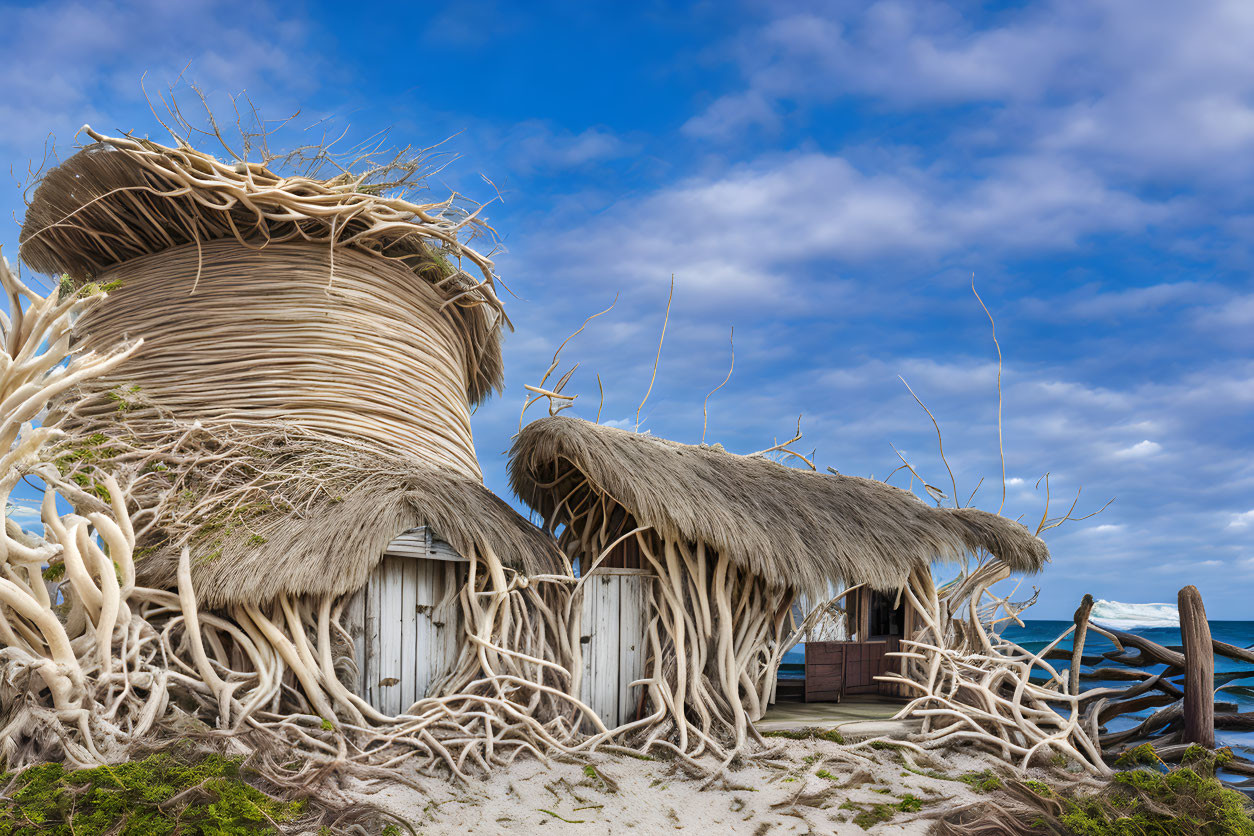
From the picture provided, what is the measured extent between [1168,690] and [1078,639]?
4.09 ft

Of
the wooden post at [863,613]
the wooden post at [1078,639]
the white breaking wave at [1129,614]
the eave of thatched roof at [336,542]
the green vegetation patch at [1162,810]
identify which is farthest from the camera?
the white breaking wave at [1129,614]

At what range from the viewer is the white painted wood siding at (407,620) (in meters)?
5.47

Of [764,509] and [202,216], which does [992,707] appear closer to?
[764,509]

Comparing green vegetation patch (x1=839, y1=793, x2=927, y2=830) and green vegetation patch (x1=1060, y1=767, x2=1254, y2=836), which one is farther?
green vegetation patch (x1=839, y1=793, x2=927, y2=830)

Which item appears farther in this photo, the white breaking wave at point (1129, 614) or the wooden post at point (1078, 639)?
the white breaking wave at point (1129, 614)

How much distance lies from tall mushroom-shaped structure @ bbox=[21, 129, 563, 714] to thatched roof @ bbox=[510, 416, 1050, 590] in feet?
2.44

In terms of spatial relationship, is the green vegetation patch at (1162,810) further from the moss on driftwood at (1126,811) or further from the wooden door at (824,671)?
the wooden door at (824,671)

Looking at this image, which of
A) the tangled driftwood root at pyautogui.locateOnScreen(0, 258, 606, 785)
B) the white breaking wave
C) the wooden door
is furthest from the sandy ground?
the white breaking wave

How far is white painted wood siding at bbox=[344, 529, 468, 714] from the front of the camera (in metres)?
5.47

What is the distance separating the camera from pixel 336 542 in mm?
5219

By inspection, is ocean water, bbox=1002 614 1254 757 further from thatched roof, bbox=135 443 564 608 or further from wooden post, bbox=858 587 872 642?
thatched roof, bbox=135 443 564 608

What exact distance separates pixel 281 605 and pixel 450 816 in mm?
1615

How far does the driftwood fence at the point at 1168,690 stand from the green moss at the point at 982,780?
1.36m

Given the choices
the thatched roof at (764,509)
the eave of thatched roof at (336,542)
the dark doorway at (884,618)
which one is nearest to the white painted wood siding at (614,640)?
the thatched roof at (764,509)
